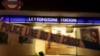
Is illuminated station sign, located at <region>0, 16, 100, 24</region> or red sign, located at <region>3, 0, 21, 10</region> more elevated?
red sign, located at <region>3, 0, 21, 10</region>

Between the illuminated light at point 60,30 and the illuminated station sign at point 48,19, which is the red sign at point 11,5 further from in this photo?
the illuminated light at point 60,30

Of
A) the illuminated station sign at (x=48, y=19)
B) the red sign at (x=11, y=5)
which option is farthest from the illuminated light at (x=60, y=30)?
the red sign at (x=11, y=5)

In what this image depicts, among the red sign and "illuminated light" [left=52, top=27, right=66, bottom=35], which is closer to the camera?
the red sign

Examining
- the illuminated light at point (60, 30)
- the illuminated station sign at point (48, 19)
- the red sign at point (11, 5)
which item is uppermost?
the red sign at point (11, 5)

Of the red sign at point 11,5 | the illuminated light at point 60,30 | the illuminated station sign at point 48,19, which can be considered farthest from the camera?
the illuminated light at point 60,30

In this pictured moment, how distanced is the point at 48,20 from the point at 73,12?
79 centimetres

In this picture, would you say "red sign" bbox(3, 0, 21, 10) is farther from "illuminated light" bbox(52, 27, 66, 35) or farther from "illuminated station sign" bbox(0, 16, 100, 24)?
"illuminated light" bbox(52, 27, 66, 35)

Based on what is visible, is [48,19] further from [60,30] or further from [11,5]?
[11,5]

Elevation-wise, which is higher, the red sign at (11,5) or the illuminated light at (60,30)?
the red sign at (11,5)

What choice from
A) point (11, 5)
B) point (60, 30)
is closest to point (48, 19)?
point (60, 30)

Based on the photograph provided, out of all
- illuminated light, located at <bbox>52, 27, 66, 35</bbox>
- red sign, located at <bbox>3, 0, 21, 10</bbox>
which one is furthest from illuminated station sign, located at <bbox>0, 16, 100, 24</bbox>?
red sign, located at <bbox>3, 0, 21, 10</bbox>

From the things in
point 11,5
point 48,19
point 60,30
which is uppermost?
point 11,5

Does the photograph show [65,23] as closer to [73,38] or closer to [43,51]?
[73,38]

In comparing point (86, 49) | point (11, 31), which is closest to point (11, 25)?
point (11, 31)
